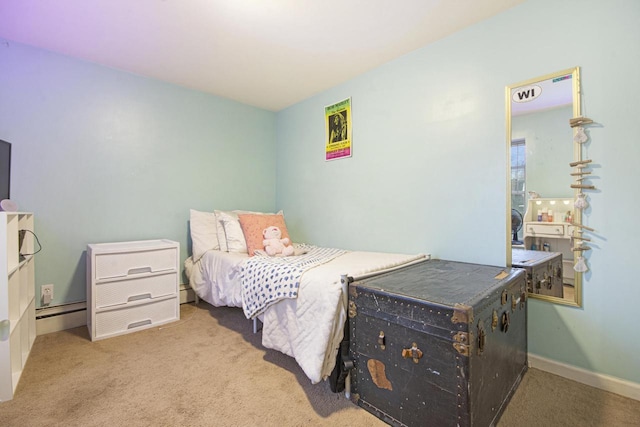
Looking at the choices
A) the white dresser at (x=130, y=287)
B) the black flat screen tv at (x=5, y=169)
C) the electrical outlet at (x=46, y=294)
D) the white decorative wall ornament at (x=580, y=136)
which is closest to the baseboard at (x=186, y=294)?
the white dresser at (x=130, y=287)

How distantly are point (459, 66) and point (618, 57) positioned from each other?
777 mm

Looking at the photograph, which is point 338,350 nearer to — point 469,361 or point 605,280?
point 469,361

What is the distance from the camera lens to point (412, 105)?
218cm

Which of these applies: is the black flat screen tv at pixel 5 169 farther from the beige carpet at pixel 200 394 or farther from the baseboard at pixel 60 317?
the beige carpet at pixel 200 394

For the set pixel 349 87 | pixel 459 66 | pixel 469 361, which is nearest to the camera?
pixel 469 361

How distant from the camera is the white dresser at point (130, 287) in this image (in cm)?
204

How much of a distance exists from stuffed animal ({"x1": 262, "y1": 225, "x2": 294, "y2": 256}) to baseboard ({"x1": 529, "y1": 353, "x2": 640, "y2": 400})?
179cm

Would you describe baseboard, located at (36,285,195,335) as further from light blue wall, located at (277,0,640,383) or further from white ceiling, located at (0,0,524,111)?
light blue wall, located at (277,0,640,383)

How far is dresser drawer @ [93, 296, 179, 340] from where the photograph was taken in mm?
2057

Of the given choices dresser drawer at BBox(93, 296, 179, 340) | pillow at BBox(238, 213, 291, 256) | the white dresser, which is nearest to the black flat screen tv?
the white dresser

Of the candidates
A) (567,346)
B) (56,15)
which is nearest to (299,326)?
(567,346)

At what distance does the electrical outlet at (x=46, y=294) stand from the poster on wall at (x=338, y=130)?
2.55 metres

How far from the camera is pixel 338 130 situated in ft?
8.98

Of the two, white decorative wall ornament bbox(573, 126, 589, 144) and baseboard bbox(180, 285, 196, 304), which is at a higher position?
white decorative wall ornament bbox(573, 126, 589, 144)
